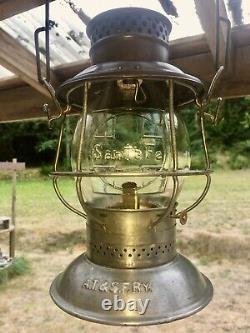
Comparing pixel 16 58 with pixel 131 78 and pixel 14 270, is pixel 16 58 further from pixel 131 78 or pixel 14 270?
pixel 14 270

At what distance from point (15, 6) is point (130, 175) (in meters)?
0.72

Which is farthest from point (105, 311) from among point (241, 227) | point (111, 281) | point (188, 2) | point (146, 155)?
point (241, 227)

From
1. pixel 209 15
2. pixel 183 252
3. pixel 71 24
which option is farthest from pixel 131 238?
pixel 183 252

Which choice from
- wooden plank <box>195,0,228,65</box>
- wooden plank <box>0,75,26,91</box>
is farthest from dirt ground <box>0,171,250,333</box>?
wooden plank <box>195,0,228,65</box>

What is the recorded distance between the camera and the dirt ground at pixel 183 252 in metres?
2.11

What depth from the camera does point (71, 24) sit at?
116cm

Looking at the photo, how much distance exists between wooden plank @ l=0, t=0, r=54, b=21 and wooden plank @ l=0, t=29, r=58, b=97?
0.23m

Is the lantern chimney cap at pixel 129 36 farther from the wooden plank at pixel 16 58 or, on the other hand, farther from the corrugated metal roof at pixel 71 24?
the wooden plank at pixel 16 58

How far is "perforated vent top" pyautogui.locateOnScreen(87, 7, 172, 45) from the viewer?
0.52m

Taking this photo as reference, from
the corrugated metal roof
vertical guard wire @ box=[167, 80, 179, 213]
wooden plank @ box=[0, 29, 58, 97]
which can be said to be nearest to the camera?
vertical guard wire @ box=[167, 80, 179, 213]

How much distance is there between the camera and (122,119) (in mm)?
572

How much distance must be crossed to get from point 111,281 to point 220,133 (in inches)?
109

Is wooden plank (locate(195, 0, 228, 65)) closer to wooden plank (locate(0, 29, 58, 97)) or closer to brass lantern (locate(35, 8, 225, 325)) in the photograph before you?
brass lantern (locate(35, 8, 225, 325))

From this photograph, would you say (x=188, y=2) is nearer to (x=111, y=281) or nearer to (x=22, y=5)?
(x=22, y=5)
